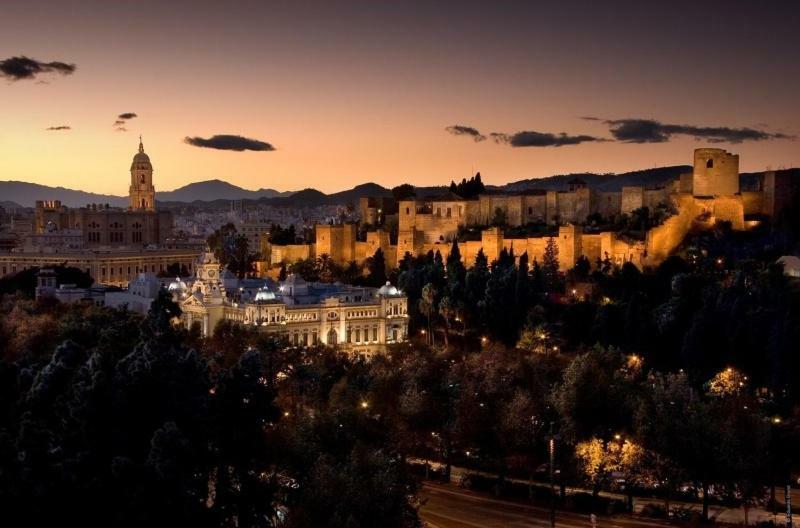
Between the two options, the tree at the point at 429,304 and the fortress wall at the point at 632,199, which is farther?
the fortress wall at the point at 632,199

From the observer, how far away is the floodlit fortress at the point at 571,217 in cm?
5947

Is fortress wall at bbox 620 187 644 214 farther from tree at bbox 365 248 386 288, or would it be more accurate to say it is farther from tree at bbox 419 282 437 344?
tree at bbox 419 282 437 344

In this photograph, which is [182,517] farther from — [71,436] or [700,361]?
[700,361]

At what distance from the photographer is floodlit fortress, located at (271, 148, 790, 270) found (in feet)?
195

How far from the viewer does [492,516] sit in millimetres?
27109

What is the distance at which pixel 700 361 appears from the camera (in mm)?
41969

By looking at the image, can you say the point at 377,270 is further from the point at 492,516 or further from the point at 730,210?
the point at 492,516

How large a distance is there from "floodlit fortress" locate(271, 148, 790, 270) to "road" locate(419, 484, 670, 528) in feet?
104

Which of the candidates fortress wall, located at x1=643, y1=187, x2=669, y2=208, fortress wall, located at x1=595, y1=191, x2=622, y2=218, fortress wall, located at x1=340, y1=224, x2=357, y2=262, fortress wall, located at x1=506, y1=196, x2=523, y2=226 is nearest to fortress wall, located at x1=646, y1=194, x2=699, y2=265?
fortress wall, located at x1=643, y1=187, x2=669, y2=208

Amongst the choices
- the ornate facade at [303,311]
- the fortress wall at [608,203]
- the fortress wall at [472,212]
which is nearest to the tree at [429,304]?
the ornate facade at [303,311]

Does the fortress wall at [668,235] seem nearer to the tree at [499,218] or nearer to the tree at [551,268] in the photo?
the tree at [551,268]

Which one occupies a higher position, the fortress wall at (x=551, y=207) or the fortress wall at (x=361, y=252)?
the fortress wall at (x=551, y=207)

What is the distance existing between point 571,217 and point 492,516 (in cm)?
4495

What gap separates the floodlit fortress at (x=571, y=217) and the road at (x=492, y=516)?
31.9m
